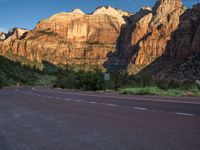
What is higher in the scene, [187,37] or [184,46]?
[187,37]

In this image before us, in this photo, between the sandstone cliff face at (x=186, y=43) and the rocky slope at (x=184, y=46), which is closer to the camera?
the sandstone cliff face at (x=186, y=43)

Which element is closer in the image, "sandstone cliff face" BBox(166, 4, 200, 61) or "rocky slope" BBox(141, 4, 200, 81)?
"rocky slope" BBox(141, 4, 200, 81)

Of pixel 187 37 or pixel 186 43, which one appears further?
pixel 187 37

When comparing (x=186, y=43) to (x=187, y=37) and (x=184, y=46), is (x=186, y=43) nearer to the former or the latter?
(x=184, y=46)

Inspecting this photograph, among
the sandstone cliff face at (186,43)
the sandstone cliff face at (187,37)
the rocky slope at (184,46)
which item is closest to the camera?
the sandstone cliff face at (186,43)

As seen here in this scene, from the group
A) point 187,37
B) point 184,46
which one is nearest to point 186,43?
point 184,46

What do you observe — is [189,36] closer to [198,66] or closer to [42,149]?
[198,66]

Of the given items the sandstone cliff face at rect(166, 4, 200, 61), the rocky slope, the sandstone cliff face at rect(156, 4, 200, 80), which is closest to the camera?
the sandstone cliff face at rect(156, 4, 200, 80)

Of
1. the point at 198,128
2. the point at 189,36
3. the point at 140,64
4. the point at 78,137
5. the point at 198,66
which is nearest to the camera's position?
the point at 78,137

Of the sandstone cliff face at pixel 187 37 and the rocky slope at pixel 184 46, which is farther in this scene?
the sandstone cliff face at pixel 187 37

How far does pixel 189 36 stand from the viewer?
146625mm

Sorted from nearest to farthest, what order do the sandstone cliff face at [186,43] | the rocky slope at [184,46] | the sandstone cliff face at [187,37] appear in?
the sandstone cliff face at [186,43], the rocky slope at [184,46], the sandstone cliff face at [187,37]

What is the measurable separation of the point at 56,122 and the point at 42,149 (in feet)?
12.9

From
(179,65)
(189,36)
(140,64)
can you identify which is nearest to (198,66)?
(179,65)
